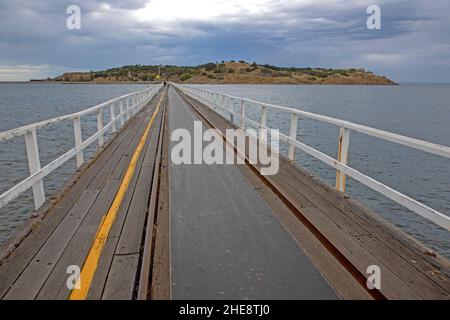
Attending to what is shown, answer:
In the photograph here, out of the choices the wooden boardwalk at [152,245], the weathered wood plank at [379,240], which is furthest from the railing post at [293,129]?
the weathered wood plank at [379,240]

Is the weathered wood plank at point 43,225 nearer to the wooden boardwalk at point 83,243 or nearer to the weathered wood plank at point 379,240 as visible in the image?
the wooden boardwalk at point 83,243

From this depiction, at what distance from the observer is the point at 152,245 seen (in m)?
4.29

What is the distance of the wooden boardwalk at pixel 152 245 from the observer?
11.3 ft

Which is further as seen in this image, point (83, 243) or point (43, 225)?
point (43, 225)

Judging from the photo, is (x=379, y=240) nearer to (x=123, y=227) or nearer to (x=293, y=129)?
(x=123, y=227)

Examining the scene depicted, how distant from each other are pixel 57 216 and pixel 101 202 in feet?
2.36

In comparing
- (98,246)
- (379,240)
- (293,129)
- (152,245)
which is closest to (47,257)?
(98,246)

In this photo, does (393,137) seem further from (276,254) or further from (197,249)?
(197,249)

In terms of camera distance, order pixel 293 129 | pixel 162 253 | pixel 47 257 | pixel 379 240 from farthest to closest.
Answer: pixel 293 129
pixel 379 240
pixel 162 253
pixel 47 257

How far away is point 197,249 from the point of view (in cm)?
423

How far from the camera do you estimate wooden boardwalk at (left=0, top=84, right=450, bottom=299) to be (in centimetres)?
343

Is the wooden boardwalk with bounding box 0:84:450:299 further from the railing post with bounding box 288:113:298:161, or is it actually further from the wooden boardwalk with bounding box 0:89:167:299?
the railing post with bounding box 288:113:298:161
